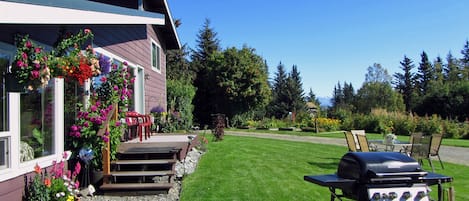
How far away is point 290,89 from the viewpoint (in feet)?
141

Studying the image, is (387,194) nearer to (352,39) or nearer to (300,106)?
(352,39)

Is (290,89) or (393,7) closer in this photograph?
(393,7)

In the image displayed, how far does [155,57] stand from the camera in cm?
1414

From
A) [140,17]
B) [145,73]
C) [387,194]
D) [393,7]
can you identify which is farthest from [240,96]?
[387,194]

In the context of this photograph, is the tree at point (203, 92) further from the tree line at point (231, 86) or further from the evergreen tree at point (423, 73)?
the evergreen tree at point (423, 73)

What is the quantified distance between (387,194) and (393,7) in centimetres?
1497

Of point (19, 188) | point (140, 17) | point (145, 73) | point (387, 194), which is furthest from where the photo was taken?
point (145, 73)

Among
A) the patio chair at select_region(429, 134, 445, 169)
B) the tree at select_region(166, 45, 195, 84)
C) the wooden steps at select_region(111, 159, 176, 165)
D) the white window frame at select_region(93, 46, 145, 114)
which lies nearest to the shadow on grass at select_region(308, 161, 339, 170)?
the patio chair at select_region(429, 134, 445, 169)

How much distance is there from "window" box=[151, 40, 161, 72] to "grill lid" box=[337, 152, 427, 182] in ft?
36.5

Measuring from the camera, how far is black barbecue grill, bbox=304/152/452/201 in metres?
2.80

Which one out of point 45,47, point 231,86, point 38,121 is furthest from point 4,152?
point 231,86

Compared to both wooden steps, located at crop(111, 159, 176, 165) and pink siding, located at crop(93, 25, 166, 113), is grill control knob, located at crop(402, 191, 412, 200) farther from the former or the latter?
pink siding, located at crop(93, 25, 166, 113)

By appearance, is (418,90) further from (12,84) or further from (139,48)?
(12,84)

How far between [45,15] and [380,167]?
372 cm
